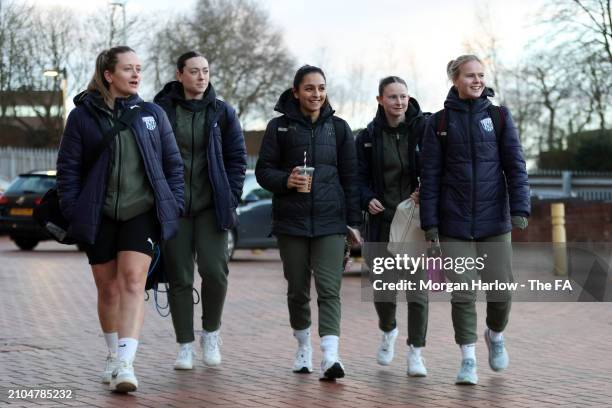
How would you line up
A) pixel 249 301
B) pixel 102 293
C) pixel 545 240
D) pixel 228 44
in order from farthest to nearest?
pixel 228 44 < pixel 545 240 < pixel 249 301 < pixel 102 293

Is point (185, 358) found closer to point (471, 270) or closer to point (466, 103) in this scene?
point (471, 270)

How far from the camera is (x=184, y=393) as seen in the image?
7.38 m

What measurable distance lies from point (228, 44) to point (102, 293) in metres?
52.0

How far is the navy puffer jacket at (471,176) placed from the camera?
7848 millimetres

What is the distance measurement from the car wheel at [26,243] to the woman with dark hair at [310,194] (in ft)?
54.9

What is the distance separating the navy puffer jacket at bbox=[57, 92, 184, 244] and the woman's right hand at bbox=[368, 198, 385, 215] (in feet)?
4.48

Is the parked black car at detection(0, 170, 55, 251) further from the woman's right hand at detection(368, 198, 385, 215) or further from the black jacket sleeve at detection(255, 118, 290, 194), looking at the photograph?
the woman's right hand at detection(368, 198, 385, 215)

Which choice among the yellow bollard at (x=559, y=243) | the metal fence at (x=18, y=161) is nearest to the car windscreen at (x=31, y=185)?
the yellow bollard at (x=559, y=243)

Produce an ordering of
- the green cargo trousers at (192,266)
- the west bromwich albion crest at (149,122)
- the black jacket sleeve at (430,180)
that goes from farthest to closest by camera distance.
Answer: the green cargo trousers at (192,266), the black jacket sleeve at (430,180), the west bromwich albion crest at (149,122)

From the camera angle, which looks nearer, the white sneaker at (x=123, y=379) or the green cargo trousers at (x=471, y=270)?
the white sneaker at (x=123, y=379)

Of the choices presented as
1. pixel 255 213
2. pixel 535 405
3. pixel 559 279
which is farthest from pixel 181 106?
pixel 255 213

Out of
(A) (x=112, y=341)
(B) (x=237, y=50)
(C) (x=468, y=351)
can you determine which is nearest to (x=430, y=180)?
(C) (x=468, y=351)

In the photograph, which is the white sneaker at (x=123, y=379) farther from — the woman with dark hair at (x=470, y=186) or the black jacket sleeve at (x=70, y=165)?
the woman with dark hair at (x=470, y=186)

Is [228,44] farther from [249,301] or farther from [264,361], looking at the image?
[264,361]
